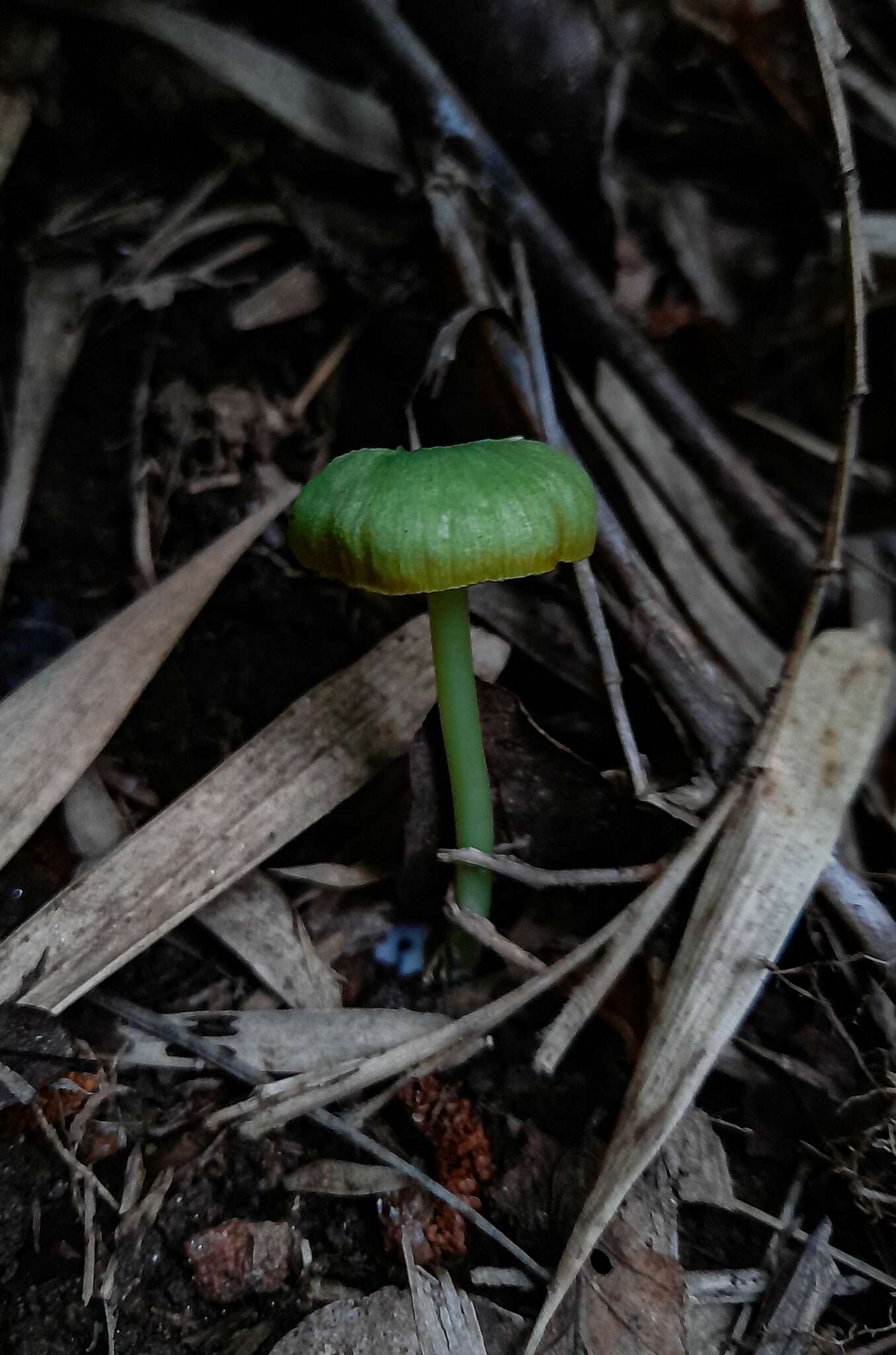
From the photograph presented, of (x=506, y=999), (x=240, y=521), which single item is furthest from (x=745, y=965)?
A: (x=240, y=521)

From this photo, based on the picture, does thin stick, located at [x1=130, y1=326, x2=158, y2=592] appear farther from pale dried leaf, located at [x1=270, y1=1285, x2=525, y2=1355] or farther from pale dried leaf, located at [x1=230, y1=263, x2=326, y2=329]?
pale dried leaf, located at [x1=270, y1=1285, x2=525, y2=1355]

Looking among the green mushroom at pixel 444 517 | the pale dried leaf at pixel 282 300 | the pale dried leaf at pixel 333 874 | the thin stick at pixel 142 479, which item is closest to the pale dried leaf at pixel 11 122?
the thin stick at pixel 142 479

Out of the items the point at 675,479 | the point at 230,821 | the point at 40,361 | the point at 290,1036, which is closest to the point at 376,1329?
the point at 290,1036

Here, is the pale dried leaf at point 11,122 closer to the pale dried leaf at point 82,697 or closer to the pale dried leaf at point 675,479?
the pale dried leaf at point 82,697

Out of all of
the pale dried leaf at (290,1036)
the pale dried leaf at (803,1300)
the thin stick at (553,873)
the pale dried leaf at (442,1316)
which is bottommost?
the pale dried leaf at (803,1300)

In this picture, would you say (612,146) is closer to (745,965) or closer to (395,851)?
(395,851)

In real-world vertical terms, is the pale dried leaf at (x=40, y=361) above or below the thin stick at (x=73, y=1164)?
above

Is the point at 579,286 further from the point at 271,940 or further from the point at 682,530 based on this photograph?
the point at 271,940
